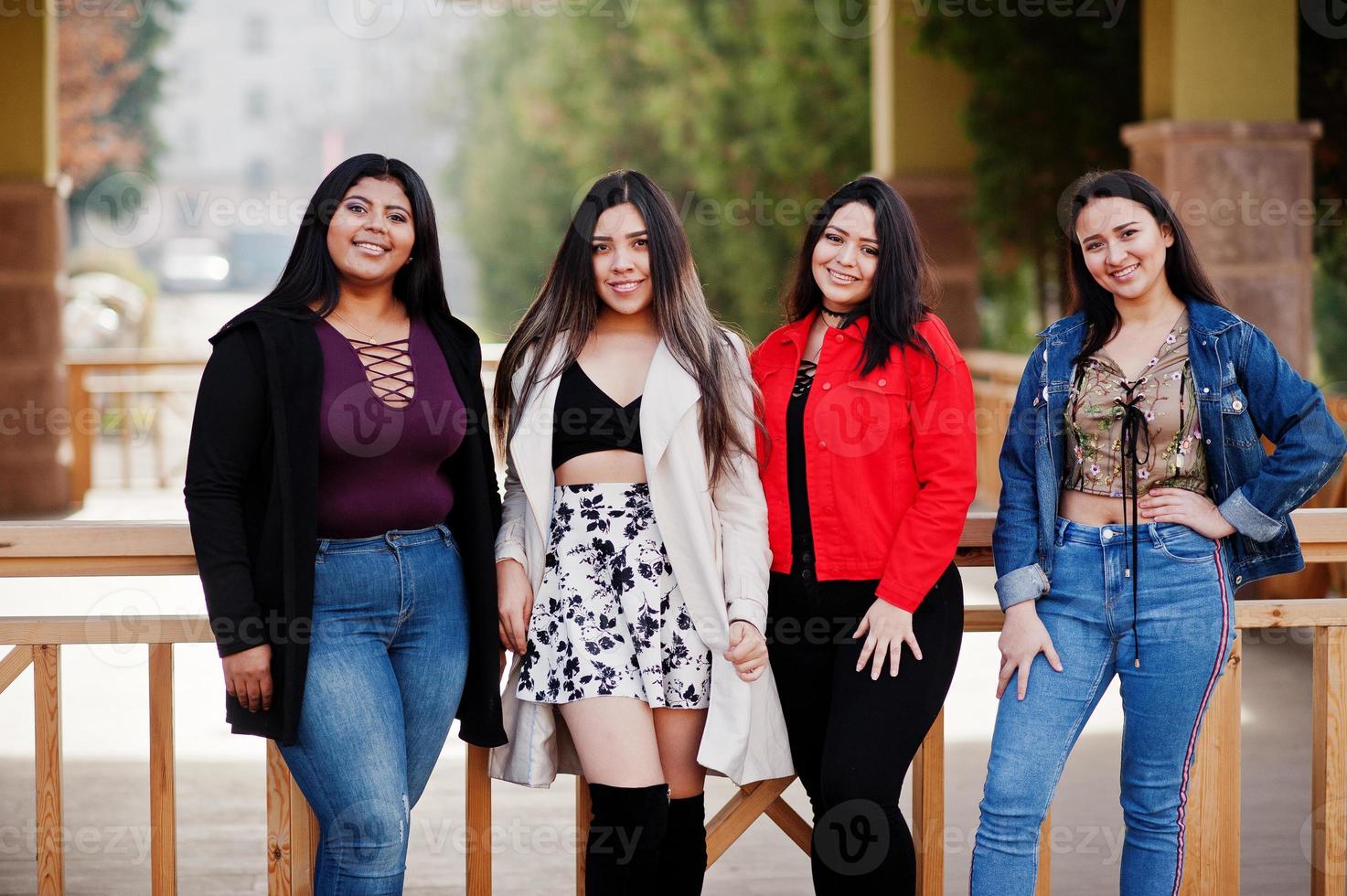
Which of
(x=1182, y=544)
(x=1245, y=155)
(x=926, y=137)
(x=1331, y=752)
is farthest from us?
(x=926, y=137)

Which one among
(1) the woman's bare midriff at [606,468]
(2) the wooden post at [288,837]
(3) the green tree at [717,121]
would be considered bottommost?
(2) the wooden post at [288,837]

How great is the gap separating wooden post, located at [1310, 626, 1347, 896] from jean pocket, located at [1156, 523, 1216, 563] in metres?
0.51

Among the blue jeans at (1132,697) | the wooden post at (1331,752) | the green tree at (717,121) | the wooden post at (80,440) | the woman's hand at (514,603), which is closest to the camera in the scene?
the blue jeans at (1132,697)

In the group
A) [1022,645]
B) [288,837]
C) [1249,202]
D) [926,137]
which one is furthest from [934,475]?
[926,137]

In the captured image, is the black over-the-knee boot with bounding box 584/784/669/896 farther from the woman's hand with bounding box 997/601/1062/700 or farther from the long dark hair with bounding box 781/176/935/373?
the long dark hair with bounding box 781/176/935/373

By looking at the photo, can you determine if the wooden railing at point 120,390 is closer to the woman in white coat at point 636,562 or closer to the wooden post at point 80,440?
the wooden post at point 80,440

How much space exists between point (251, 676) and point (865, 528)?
3.66 feet

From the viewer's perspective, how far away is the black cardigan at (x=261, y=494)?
7.69 feet

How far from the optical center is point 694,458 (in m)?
2.53

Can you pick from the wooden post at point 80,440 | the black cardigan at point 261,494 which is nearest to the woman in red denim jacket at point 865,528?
the black cardigan at point 261,494

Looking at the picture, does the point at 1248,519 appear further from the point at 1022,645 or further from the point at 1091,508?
the point at 1022,645

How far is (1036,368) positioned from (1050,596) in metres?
0.43

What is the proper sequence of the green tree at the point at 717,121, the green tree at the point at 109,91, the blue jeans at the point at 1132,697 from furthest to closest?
the green tree at the point at 109,91 < the green tree at the point at 717,121 < the blue jeans at the point at 1132,697

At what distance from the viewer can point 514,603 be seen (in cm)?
255
